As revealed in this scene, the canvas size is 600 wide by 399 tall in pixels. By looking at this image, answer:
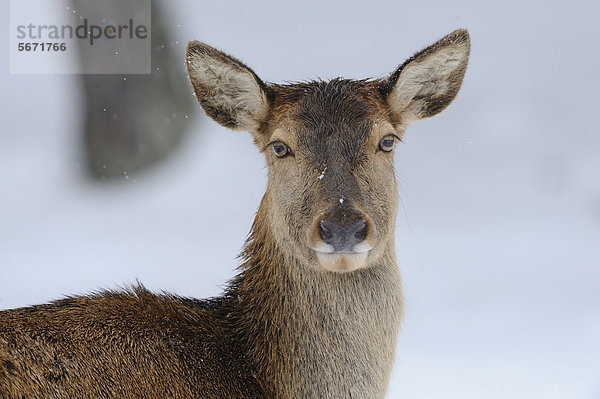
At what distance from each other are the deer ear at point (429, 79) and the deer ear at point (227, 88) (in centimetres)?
78

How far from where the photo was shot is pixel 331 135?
4.82 metres

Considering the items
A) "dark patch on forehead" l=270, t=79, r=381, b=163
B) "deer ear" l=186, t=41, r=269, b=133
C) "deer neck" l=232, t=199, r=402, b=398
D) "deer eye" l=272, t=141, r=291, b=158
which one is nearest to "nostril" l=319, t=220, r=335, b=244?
"deer neck" l=232, t=199, r=402, b=398

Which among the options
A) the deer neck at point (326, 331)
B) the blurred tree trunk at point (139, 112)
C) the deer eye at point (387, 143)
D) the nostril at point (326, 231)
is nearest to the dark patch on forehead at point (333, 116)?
the deer eye at point (387, 143)

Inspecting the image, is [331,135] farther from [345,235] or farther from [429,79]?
[429,79]

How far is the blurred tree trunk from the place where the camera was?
12.4m

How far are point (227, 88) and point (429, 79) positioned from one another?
1.26m

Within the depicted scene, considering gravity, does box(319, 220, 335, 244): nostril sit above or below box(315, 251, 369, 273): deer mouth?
above

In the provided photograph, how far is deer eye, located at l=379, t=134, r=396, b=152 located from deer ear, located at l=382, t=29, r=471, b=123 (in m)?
0.28

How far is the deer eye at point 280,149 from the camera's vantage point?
4.92 m

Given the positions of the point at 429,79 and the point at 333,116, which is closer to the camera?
the point at 333,116

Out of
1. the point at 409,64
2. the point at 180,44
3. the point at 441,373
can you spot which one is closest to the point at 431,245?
the point at 441,373

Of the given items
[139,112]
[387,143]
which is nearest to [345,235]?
[387,143]

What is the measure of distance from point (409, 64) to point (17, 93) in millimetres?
9011

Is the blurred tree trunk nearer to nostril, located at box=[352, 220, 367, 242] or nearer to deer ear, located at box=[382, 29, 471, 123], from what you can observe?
deer ear, located at box=[382, 29, 471, 123]
